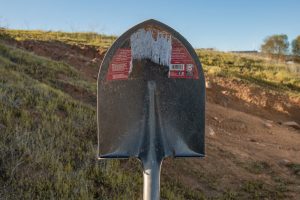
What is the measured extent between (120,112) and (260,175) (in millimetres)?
3709

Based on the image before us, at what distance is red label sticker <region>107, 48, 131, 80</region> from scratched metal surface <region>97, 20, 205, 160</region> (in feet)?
0.10

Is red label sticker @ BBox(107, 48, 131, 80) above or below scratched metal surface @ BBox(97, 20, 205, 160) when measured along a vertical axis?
above

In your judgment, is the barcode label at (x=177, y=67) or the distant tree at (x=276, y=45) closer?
the barcode label at (x=177, y=67)

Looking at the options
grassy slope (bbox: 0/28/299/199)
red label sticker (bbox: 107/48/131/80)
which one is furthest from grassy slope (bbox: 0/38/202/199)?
red label sticker (bbox: 107/48/131/80)

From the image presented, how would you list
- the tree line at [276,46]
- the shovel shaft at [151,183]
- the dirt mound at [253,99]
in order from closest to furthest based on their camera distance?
the shovel shaft at [151,183]
the dirt mound at [253,99]
the tree line at [276,46]

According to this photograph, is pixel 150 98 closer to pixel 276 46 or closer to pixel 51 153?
pixel 51 153

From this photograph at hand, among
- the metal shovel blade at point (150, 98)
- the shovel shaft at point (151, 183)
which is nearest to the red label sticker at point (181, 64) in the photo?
the metal shovel blade at point (150, 98)

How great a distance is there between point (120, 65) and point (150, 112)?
412 millimetres

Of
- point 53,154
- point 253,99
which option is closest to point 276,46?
Result: point 253,99

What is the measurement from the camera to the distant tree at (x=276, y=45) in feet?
105

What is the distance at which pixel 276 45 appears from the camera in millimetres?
32000

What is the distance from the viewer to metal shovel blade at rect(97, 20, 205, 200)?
3.12 m

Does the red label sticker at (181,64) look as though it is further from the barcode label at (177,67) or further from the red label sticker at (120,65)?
the red label sticker at (120,65)

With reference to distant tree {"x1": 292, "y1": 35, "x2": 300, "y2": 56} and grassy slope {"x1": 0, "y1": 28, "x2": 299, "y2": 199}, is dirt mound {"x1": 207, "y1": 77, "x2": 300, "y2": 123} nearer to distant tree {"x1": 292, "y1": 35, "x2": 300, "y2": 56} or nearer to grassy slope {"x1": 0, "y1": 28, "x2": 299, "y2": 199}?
grassy slope {"x1": 0, "y1": 28, "x2": 299, "y2": 199}
